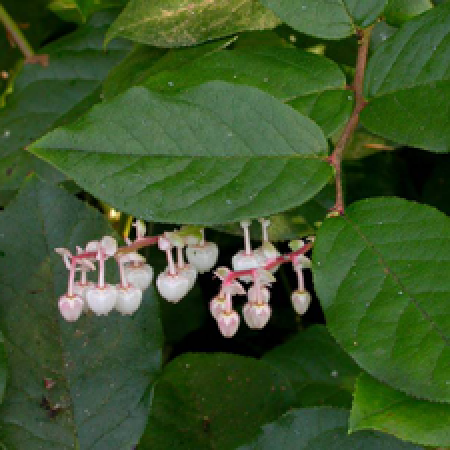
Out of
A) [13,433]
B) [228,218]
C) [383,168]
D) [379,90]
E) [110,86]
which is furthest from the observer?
[383,168]

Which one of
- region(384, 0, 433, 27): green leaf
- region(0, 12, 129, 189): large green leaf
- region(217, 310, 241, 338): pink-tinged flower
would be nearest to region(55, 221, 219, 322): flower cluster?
region(217, 310, 241, 338): pink-tinged flower

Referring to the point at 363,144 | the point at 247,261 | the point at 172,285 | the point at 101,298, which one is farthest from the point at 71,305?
the point at 363,144

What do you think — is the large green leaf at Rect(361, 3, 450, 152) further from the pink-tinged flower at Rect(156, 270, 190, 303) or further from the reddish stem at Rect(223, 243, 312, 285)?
the pink-tinged flower at Rect(156, 270, 190, 303)

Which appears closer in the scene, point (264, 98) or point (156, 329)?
point (264, 98)

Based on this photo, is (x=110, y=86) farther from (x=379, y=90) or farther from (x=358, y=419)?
(x=358, y=419)

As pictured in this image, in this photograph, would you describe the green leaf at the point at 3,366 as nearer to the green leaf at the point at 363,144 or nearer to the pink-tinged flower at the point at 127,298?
the pink-tinged flower at the point at 127,298

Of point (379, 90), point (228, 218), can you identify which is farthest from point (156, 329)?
point (379, 90)

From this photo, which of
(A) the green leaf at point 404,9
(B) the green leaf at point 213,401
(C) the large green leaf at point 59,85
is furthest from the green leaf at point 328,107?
(C) the large green leaf at point 59,85

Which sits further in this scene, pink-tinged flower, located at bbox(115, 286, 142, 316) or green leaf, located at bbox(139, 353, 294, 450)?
green leaf, located at bbox(139, 353, 294, 450)
